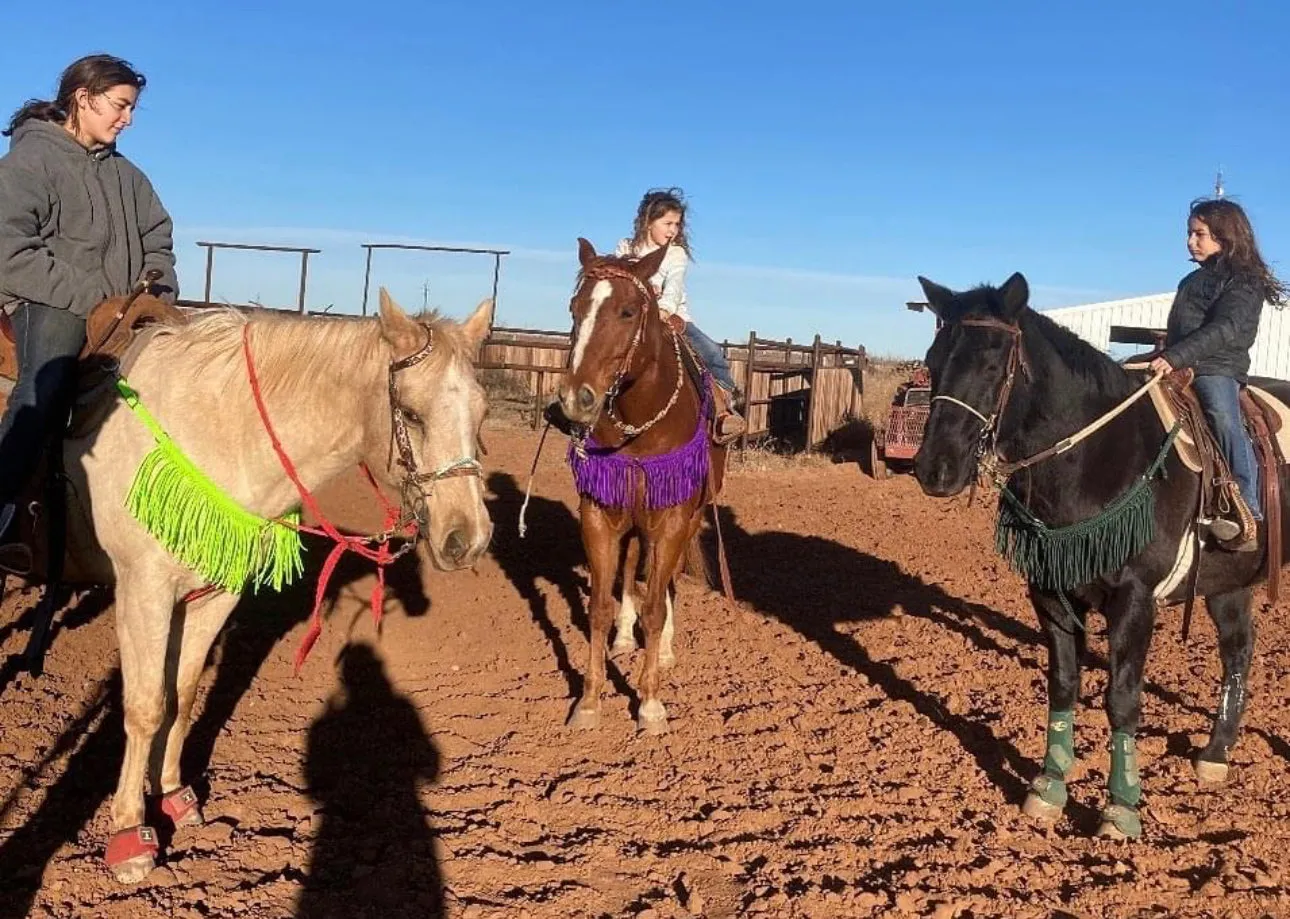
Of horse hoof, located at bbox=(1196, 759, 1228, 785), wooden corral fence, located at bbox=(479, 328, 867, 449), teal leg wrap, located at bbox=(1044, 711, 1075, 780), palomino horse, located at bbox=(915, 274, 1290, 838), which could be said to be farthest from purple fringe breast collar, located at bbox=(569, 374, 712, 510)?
wooden corral fence, located at bbox=(479, 328, 867, 449)

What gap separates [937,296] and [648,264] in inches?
59.1

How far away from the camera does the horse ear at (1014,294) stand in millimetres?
3684

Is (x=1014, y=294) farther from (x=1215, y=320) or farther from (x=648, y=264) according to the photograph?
(x=648, y=264)

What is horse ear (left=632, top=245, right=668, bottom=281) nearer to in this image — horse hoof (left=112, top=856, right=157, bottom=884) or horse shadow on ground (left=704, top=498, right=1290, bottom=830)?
horse shadow on ground (left=704, top=498, right=1290, bottom=830)

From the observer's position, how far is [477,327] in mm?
3219

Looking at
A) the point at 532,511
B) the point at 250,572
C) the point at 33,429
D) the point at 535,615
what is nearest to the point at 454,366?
the point at 250,572

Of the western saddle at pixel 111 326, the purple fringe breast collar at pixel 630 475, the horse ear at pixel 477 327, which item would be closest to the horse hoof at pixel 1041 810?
the purple fringe breast collar at pixel 630 475

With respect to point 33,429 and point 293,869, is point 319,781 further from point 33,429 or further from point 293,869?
point 33,429

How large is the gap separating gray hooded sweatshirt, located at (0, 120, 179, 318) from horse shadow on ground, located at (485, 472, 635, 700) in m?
3.26

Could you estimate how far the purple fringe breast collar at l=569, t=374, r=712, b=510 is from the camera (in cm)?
505

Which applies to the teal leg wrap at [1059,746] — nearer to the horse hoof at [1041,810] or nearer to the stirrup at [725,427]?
the horse hoof at [1041,810]

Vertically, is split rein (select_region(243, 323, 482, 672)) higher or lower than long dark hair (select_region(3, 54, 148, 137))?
lower

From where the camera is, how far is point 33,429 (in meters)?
3.44

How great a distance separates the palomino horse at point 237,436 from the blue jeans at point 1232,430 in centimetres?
324
